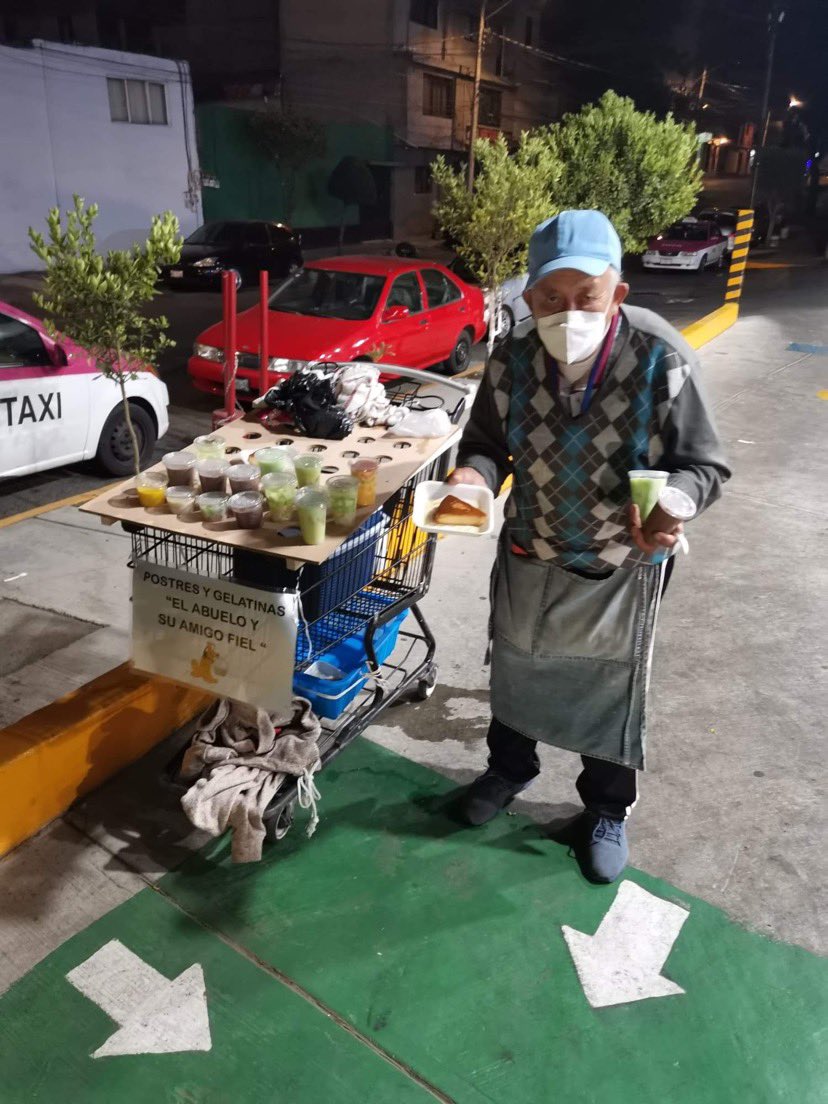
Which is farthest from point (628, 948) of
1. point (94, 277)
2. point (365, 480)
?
point (94, 277)

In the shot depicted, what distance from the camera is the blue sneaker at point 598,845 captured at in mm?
2879

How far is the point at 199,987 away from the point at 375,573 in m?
1.47

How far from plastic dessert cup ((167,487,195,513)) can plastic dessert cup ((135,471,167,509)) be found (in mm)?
33

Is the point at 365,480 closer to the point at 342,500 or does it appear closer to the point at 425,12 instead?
the point at 342,500

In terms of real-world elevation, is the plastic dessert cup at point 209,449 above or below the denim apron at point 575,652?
above

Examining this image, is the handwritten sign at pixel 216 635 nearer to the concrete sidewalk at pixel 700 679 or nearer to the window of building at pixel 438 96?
the concrete sidewalk at pixel 700 679

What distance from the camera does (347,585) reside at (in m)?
3.00

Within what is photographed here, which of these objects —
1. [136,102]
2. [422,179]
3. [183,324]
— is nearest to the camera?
[183,324]

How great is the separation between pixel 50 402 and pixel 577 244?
4795 mm

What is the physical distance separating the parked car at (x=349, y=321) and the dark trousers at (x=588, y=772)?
18.7ft

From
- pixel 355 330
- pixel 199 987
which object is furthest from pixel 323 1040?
pixel 355 330

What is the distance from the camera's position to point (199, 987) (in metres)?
2.45

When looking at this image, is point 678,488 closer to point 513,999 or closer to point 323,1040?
point 513,999

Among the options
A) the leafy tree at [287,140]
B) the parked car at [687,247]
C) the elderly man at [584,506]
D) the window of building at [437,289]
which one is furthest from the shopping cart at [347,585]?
the leafy tree at [287,140]
